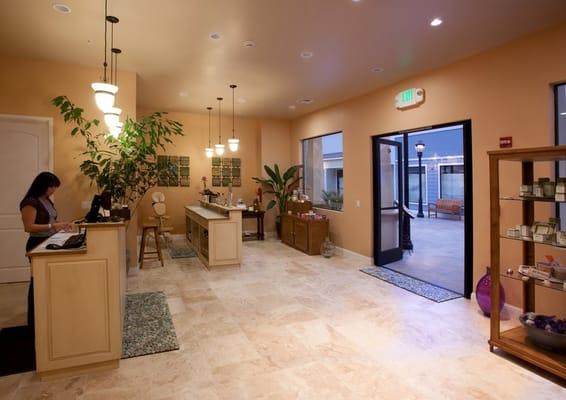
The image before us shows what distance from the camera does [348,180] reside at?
22.2 ft

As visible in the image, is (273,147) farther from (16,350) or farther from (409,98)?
(16,350)

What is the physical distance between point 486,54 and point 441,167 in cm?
1069

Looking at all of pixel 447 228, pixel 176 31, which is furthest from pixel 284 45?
pixel 447 228

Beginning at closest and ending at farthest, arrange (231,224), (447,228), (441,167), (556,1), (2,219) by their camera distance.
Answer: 1. (556,1)
2. (2,219)
3. (231,224)
4. (447,228)
5. (441,167)

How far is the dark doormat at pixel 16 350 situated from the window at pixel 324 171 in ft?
18.2

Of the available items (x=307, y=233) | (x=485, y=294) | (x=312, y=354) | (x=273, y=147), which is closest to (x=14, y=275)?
(x=312, y=354)

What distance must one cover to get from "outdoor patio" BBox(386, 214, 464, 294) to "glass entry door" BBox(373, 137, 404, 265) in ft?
0.90

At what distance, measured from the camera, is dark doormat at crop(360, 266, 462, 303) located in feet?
14.8

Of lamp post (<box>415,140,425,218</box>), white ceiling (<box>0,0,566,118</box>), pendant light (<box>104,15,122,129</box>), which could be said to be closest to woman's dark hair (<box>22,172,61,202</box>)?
pendant light (<box>104,15,122,129</box>)

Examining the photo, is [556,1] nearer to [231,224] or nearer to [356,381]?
[356,381]

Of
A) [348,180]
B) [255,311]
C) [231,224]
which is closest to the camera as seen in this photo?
[255,311]

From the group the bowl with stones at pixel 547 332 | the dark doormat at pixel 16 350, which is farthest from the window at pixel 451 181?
the dark doormat at pixel 16 350

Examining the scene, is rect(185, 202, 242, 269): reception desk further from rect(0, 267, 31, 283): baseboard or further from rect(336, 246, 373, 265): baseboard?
rect(0, 267, 31, 283): baseboard

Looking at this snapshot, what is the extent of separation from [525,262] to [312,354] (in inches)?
88.6
